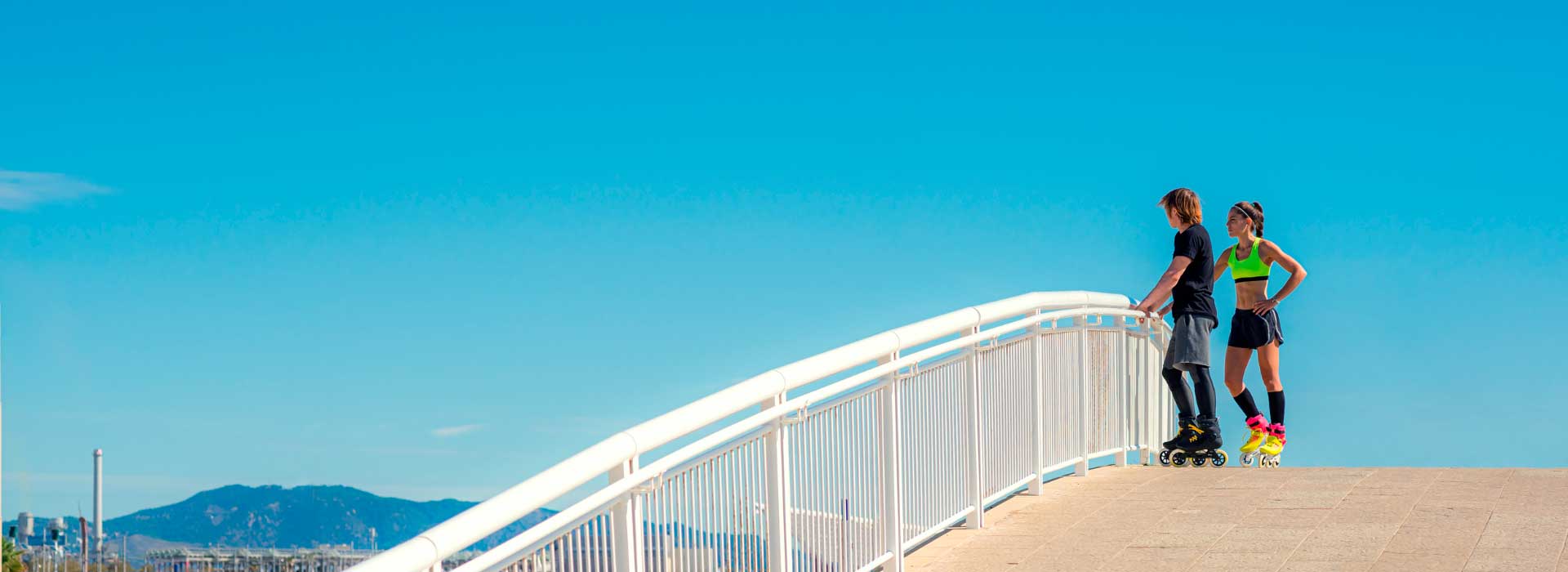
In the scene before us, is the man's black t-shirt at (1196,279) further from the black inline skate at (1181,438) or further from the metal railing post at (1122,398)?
the black inline skate at (1181,438)

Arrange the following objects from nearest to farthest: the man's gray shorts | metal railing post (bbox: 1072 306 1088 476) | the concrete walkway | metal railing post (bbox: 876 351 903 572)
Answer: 1. metal railing post (bbox: 876 351 903 572)
2. the concrete walkway
3. metal railing post (bbox: 1072 306 1088 476)
4. the man's gray shorts

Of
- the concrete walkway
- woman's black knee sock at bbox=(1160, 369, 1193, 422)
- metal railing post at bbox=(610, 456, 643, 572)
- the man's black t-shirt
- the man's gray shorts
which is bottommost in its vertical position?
the concrete walkway

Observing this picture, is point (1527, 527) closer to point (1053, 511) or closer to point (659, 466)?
point (1053, 511)

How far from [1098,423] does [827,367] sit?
5258mm

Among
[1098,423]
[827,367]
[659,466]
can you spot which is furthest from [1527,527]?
[659,466]

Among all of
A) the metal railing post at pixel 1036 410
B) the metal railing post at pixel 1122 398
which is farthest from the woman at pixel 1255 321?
the metal railing post at pixel 1036 410

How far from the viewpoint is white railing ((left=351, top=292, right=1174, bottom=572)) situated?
14.5 ft

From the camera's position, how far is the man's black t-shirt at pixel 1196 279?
10461 millimetres

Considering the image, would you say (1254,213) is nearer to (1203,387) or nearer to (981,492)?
(1203,387)

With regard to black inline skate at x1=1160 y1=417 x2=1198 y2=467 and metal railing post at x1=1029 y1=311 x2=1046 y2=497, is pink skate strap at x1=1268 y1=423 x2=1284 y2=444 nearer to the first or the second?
black inline skate at x1=1160 y1=417 x2=1198 y2=467

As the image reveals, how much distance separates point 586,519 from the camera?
14.8ft

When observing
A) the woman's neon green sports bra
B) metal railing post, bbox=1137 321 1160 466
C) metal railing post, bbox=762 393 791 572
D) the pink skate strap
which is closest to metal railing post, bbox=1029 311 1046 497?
metal railing post, bbox=1137 321 1160 466

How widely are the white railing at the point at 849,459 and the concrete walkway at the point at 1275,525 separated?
0.93 ft

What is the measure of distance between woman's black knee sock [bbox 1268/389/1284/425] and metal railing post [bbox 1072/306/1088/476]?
2.11m
